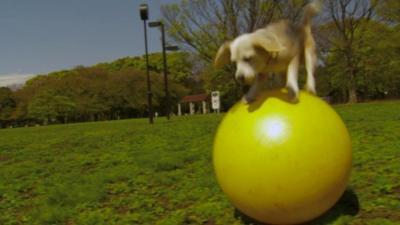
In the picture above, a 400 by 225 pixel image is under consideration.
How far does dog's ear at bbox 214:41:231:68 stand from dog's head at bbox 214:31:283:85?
0.09 m

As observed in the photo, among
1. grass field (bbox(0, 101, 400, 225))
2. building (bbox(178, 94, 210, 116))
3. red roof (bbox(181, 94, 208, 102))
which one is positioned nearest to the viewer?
grass field (bbox(0, 101, 400, 225))

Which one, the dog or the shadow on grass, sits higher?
the dog

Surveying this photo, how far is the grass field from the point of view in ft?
19.6

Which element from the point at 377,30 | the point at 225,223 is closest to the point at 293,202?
the point at 225,223

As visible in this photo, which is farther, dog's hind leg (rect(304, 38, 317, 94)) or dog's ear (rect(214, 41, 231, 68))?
dog's hind leg (rect(304, 38, 317, 94))

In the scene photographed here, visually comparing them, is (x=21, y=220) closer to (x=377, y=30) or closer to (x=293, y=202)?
(x=293, y=202)

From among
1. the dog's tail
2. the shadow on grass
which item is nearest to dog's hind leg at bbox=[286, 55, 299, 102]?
the dog's tail

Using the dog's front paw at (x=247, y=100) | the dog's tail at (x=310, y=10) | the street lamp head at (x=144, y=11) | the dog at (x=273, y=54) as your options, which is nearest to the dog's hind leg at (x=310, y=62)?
the dog at (x=273, y=54)

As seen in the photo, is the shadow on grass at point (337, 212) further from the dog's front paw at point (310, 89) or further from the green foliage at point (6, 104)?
the green foliage at point (6, 104)

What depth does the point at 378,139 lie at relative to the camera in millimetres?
10516

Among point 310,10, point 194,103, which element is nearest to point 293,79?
point 310,10

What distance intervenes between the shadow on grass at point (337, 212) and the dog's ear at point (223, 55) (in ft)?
6.01

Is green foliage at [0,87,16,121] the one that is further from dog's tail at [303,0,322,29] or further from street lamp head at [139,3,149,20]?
dog's tail at [303,0,322,29]

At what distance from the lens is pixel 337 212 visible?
5613 millimetres
